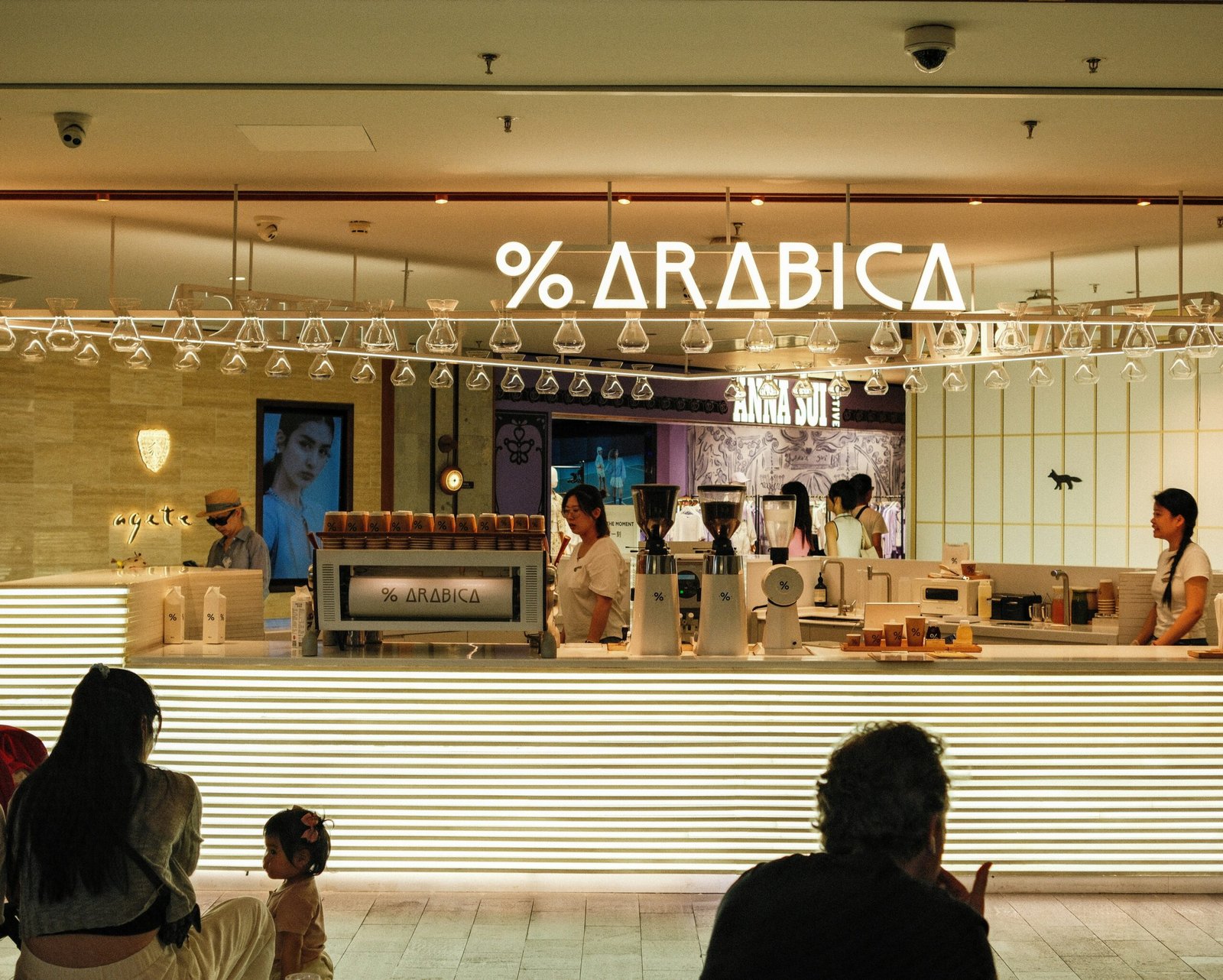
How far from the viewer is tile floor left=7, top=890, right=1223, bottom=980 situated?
4496 mm

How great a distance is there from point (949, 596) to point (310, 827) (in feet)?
20.0

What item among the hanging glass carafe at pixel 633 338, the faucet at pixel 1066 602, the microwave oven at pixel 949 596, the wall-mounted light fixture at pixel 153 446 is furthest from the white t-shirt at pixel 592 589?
the wall-mounted light fixture at pixel 153 446

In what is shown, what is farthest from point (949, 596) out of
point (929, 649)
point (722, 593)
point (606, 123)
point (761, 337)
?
point (606, 123)

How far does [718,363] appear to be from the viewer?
1109cm

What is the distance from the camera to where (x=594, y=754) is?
5.20 metres

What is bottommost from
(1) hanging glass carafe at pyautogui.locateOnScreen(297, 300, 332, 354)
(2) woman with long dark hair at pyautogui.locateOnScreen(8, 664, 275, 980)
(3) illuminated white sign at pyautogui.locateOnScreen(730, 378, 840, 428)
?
(2) woman with long dark hair at pyautogui.locateOnScreen(8, 664, 275, 980)

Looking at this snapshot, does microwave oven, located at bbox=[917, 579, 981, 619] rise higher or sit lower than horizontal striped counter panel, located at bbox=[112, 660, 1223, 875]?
higher

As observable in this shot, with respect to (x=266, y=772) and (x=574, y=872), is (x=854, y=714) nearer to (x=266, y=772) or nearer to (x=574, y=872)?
(x=574, y=872)

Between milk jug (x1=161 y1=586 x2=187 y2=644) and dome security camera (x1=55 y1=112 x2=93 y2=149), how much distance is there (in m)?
1.96

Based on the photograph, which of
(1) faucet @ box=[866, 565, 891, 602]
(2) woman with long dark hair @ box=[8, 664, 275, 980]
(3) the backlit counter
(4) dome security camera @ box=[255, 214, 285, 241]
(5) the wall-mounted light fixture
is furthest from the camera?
(5) the wall-mounted light fixture

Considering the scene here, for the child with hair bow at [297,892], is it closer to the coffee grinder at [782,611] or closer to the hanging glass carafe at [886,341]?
the coffee grinder at [782,611]

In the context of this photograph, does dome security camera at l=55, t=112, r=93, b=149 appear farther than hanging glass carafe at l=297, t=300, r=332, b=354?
No

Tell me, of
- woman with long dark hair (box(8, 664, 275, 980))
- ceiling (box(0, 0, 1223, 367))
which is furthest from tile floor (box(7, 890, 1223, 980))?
ceiling (box(0, 0, 1223, 367))

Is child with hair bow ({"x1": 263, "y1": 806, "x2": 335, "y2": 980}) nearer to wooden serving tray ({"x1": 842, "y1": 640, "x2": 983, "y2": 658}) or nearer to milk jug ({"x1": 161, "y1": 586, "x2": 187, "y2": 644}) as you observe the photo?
milk jug ({"x1": 161, "y1": 586, "x2": 187, "y2": 644})
